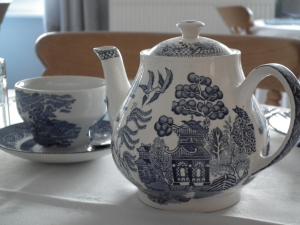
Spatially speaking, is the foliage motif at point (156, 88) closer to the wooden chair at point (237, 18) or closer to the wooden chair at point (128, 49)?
the wooden chair at point (128, 49)

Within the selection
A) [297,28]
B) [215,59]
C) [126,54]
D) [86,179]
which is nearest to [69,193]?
[86,179]

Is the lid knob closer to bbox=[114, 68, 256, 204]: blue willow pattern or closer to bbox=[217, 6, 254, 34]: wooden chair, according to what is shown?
bbox=[114, 68, 256, 204]: blue willow pattern

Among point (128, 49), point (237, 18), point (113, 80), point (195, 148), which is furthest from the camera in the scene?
point (237, 18)

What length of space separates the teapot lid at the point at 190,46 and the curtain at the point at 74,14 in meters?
2.15

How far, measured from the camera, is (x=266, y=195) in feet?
1.71

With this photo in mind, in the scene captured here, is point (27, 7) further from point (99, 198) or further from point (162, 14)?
point (99, 198)

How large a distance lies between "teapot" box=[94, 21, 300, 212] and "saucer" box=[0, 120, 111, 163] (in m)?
0.11

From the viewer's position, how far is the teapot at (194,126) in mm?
457

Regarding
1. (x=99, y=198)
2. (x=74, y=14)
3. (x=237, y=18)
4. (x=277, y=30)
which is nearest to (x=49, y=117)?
(x=99, y=198)

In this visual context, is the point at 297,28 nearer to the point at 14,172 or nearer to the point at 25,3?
the point at 14,172

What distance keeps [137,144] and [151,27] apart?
2218 millimetres

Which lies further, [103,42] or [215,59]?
[103,42]

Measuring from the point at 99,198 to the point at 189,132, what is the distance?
4.7 inches

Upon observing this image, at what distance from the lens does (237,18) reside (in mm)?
2021
